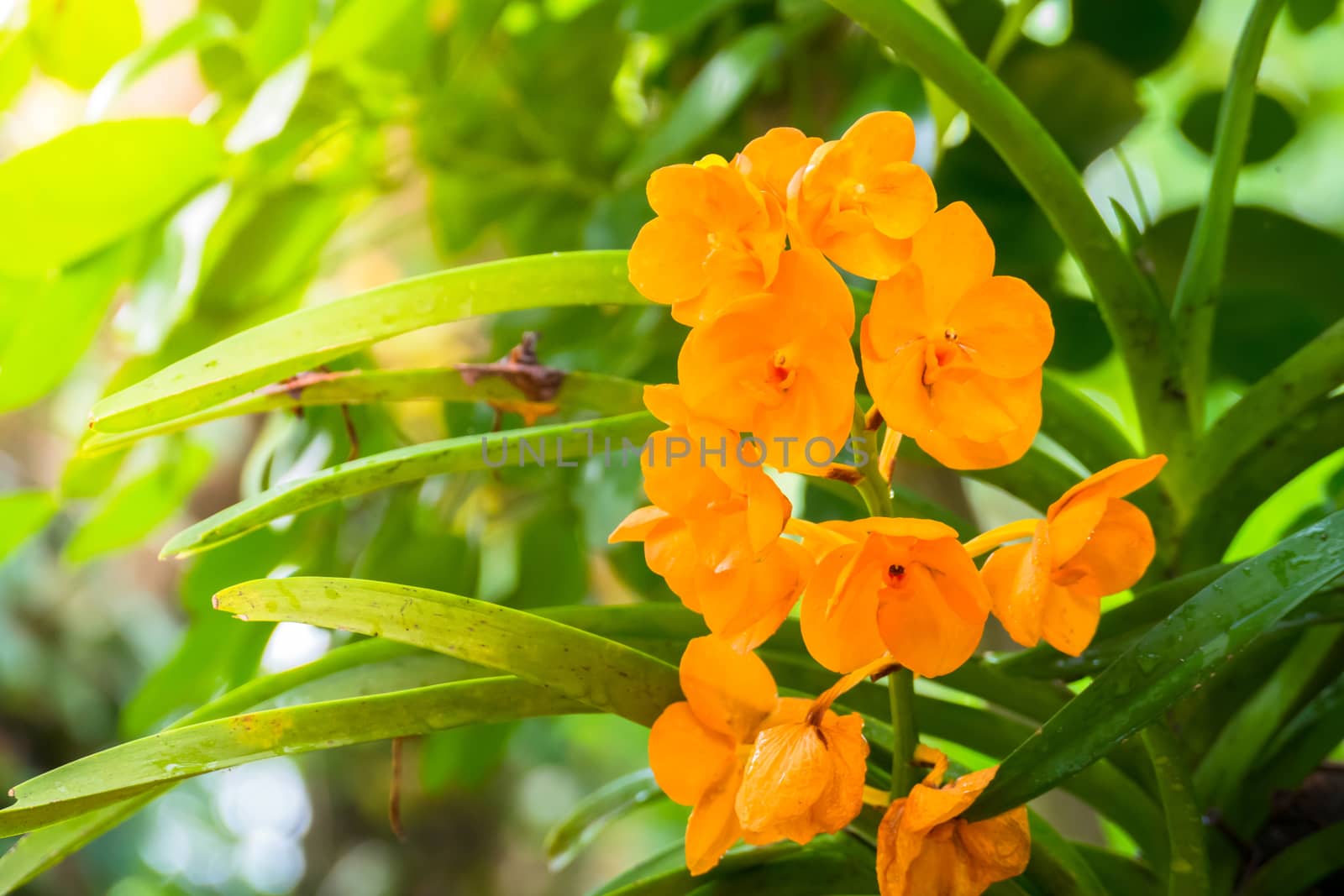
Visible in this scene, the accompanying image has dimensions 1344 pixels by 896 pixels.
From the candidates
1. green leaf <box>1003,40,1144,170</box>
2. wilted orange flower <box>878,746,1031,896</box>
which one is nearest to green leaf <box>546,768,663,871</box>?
wilted orange flower <box>878,746,1031,896</box>

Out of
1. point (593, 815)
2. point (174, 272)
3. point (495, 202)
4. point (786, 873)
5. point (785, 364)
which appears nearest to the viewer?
point (785, 364)

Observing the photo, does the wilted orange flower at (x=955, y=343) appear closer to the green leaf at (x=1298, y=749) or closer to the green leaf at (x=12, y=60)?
the green leaf at (x=1298, y=749)

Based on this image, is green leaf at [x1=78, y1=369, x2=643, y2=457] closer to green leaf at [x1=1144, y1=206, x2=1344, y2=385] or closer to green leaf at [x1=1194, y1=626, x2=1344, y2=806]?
green leaf at [x1=1194, y1=626, x2=1344, y2=806]

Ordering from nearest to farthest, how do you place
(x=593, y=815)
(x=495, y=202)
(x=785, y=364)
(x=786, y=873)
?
1. (x=785, y=364)
2. (x=786, y=873)
3. (x=593, y=815)
4. (x=495, y=202)

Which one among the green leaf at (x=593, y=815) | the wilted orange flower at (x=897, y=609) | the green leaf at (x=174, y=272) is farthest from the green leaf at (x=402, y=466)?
the green leaf at (x=174, y=272)

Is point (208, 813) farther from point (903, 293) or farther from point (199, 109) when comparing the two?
point (903, 293)

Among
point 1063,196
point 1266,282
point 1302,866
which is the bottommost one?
point 1302,866

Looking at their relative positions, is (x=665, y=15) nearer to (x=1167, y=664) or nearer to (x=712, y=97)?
(x=712, y=97)

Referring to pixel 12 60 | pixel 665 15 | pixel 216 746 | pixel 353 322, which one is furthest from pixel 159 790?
pixel 12 60
